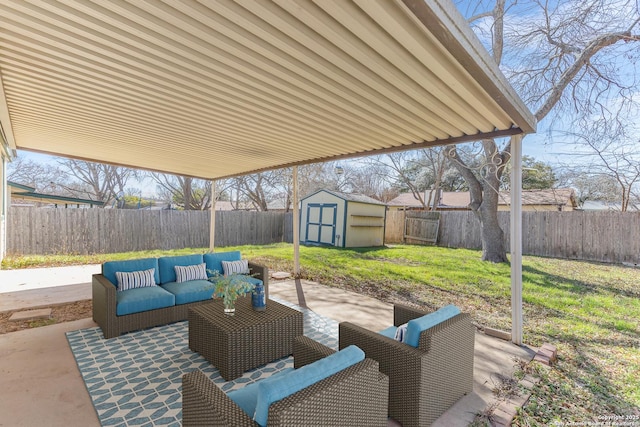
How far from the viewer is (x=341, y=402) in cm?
148

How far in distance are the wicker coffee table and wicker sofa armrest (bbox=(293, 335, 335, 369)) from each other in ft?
2.73

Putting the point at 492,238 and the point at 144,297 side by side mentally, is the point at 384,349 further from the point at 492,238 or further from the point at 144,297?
the point at 492,238

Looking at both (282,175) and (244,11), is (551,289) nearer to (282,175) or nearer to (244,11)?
(244,11)

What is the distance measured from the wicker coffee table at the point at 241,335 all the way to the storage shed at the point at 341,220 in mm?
8610

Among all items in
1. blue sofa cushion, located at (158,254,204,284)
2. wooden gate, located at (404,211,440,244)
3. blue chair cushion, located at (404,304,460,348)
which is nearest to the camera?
blue chair cushion, located at (404,304,460,348)

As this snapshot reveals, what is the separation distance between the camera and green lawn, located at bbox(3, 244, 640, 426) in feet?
8.29

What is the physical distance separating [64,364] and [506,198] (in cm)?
1512

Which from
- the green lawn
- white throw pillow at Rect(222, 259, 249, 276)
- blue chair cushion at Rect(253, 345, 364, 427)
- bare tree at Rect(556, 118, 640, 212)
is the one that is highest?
bare tree at Rect(556, 118, 640, 212)

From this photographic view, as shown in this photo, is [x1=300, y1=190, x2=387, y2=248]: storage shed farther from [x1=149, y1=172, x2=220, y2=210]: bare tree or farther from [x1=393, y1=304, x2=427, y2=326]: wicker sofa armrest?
[x1=393, y1=304, x2=427, y2=326]: wicker sofa armrest

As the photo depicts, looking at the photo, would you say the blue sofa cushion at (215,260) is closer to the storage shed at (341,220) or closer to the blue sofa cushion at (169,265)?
the blue sofa cushion at (169,265)

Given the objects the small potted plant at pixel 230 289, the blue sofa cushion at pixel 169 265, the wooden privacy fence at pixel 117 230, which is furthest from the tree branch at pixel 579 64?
the wooden privacy fence at pixel 117 230

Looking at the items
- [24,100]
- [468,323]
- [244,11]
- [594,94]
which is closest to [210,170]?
[24,100]

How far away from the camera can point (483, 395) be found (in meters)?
2.51

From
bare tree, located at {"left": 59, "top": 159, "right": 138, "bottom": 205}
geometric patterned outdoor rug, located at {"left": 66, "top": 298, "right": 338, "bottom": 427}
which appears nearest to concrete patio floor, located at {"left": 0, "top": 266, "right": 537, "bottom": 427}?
geometric patterned outdoor rug, located at {"left": 66, "top": 298, "right": 338, "bottom": 427}
